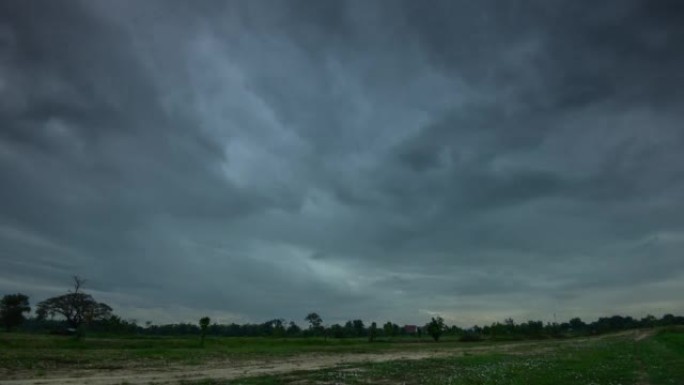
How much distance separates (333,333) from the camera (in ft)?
523

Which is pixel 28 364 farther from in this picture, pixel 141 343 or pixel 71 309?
pixel 71 309

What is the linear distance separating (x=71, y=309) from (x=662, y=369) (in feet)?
378

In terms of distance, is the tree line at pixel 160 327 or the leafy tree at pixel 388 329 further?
the leafy tree at pixel 388 329

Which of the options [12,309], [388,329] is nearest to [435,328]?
[388,329]

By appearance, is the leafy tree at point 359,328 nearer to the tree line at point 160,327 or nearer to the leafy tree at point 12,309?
the tree line at point 160,327

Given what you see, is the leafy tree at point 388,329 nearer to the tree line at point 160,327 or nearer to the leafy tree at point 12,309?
the tree line at point 160,327

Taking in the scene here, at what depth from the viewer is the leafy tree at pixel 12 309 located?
111812 millimetres

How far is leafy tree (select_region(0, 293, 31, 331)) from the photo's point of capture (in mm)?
111812

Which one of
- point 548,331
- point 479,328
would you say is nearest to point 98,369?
point 479,328

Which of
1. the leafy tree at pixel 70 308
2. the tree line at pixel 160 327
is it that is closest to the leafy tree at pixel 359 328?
the tree line at pixel 160 327

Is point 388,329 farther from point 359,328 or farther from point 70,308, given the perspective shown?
point 70,308

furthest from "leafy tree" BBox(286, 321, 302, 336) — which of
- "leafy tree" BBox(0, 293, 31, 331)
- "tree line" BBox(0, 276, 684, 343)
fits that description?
"leafy tree" BBox(0, 293, 31, 331)

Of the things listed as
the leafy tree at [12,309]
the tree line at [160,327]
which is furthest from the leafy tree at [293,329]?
the leafy tree at [12,309]

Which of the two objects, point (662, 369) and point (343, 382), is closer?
point (343, 382)
